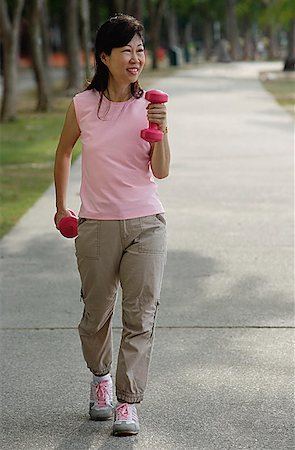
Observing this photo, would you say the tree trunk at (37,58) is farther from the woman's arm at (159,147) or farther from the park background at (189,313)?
the woman's arm at (159,147)

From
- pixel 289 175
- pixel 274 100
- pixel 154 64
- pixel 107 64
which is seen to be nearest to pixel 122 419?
pixel 107 64

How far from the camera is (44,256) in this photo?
802cm

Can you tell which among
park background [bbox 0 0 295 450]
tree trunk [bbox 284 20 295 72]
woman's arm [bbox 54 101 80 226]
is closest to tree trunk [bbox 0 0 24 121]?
park background [bbox 0 0 295 450]

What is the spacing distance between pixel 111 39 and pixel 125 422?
1508 millimetres

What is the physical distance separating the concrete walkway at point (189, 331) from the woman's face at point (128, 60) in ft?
4.69

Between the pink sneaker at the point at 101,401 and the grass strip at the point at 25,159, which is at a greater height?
the pink sneaker at the point at 101,401

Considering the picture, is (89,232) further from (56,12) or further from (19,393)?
(56,12)

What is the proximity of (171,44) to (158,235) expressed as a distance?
201 ft

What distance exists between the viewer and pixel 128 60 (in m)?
Result: 4.24

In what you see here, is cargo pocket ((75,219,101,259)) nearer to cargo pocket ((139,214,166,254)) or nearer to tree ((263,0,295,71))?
cargo pocket ((139,214,166,254))

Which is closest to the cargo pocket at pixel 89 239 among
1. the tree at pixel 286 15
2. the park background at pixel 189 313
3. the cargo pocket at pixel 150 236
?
the cargo pocket at pixel 150 236

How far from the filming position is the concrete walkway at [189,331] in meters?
4.49

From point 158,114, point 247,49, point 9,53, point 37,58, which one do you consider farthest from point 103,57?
point 247,49

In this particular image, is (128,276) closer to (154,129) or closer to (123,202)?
(123,202)
